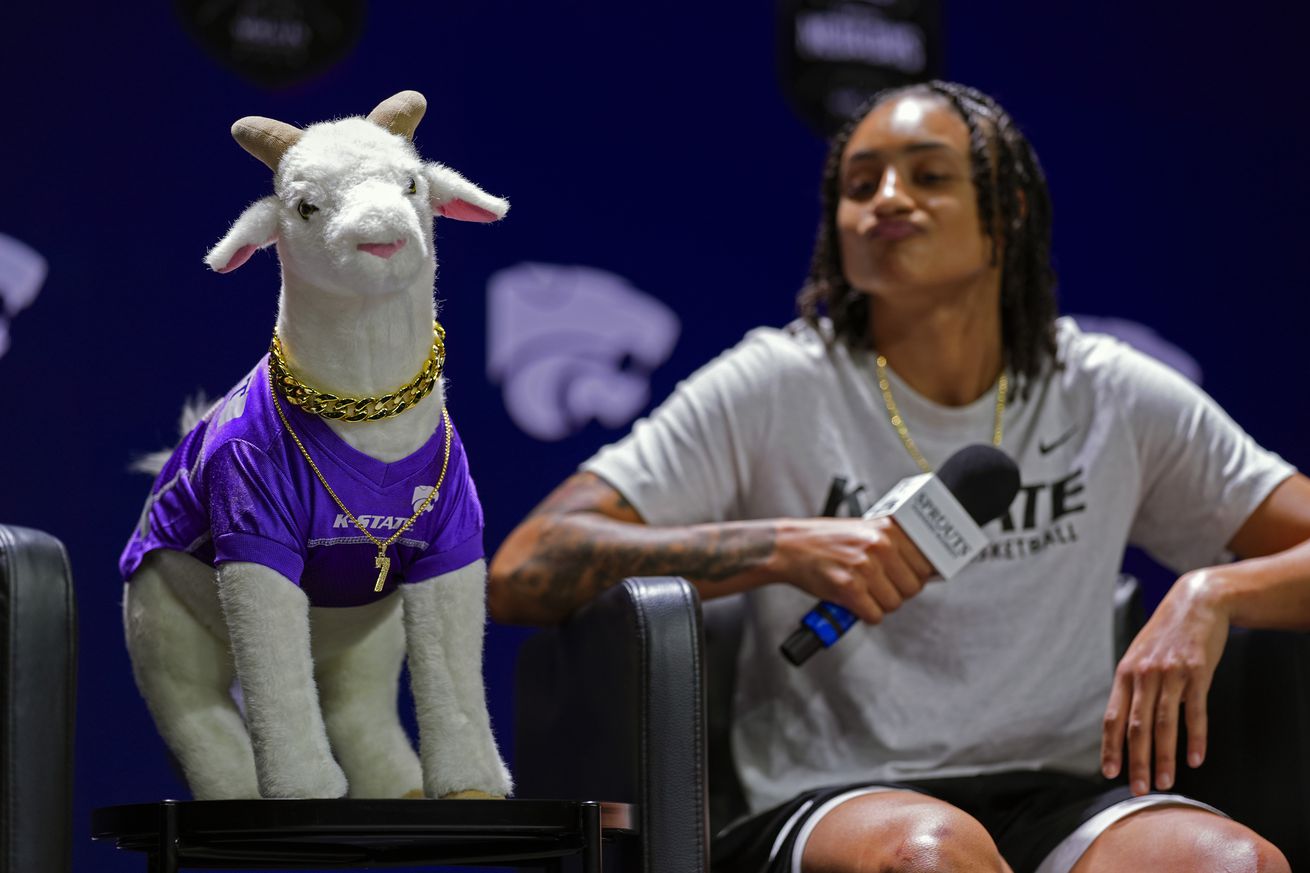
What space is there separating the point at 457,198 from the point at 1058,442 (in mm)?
924

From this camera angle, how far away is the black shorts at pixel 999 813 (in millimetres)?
1428

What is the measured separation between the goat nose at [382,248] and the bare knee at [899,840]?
26.0 inches

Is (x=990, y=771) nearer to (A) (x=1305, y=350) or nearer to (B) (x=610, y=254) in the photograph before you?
(B) (x=610, y=254)

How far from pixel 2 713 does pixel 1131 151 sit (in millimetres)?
2201

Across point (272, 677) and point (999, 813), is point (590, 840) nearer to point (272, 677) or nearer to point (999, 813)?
point (272, 677)

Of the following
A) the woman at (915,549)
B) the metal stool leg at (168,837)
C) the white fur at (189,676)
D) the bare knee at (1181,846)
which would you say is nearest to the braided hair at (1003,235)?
the woman at (915,549)

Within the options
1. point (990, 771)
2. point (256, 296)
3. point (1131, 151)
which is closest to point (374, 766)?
point (990, 771)

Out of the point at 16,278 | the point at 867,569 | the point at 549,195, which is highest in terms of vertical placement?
the point at 549,195

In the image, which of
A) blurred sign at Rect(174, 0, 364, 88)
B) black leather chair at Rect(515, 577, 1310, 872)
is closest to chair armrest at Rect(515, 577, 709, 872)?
black leather chair at Rect(515, 577, 1310, 872)

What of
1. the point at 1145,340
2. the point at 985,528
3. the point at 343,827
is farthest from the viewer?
the point at 1145,340

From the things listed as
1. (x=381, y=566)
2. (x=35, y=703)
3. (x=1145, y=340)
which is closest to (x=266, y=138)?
(x=381, y=566)

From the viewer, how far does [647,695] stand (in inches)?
47.1

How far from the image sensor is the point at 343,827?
2.97ft

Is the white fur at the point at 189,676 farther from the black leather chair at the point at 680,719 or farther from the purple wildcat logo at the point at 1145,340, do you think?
the purple wildcat logo at the point at 1145,340
